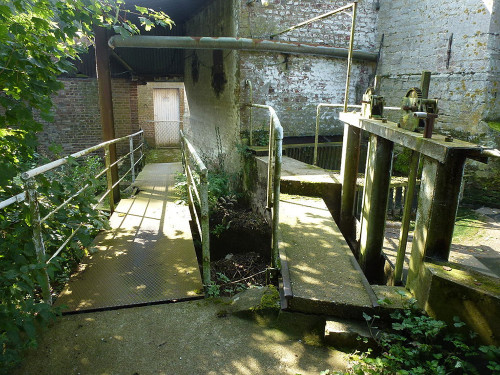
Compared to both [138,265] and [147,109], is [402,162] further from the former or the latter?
[147,109]

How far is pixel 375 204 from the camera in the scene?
135 inches

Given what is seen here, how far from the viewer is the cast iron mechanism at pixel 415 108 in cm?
272

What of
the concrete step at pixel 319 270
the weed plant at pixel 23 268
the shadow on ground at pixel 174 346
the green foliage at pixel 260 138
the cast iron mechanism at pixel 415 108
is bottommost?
the shadow on ground at pixel 174 346

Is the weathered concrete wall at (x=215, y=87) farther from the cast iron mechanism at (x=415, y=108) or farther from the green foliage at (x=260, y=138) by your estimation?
the cast iron mechanism at (x=415, y=108)

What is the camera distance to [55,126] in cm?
1072

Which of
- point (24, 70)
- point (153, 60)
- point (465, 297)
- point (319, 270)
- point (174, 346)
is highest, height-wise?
point (153, 60)

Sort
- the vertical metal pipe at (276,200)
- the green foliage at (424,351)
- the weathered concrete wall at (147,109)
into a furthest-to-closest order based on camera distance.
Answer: the weathered concrete wall at (147,109)
the vertical metal pipe at (276,200)
the green foliage at (424,351)

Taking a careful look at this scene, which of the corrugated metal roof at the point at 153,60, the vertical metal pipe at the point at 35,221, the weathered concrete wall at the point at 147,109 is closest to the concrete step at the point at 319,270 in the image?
the vertical metal pipe at the point at 35,221

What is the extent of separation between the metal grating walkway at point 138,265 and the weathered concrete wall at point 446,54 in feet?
16.2

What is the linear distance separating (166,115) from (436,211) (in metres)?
16.3

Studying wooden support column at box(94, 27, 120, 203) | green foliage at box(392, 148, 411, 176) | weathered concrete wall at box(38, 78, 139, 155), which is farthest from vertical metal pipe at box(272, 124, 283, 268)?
weathered concrete wall at box(38, 78, 139, 155)

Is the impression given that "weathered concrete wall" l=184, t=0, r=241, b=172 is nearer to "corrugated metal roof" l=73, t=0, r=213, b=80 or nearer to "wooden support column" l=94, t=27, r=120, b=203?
"corrugated metal roof" l=73, t=0, r=213, b=80

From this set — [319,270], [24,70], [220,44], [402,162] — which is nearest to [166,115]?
[220,44]

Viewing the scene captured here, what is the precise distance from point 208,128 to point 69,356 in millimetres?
7785
